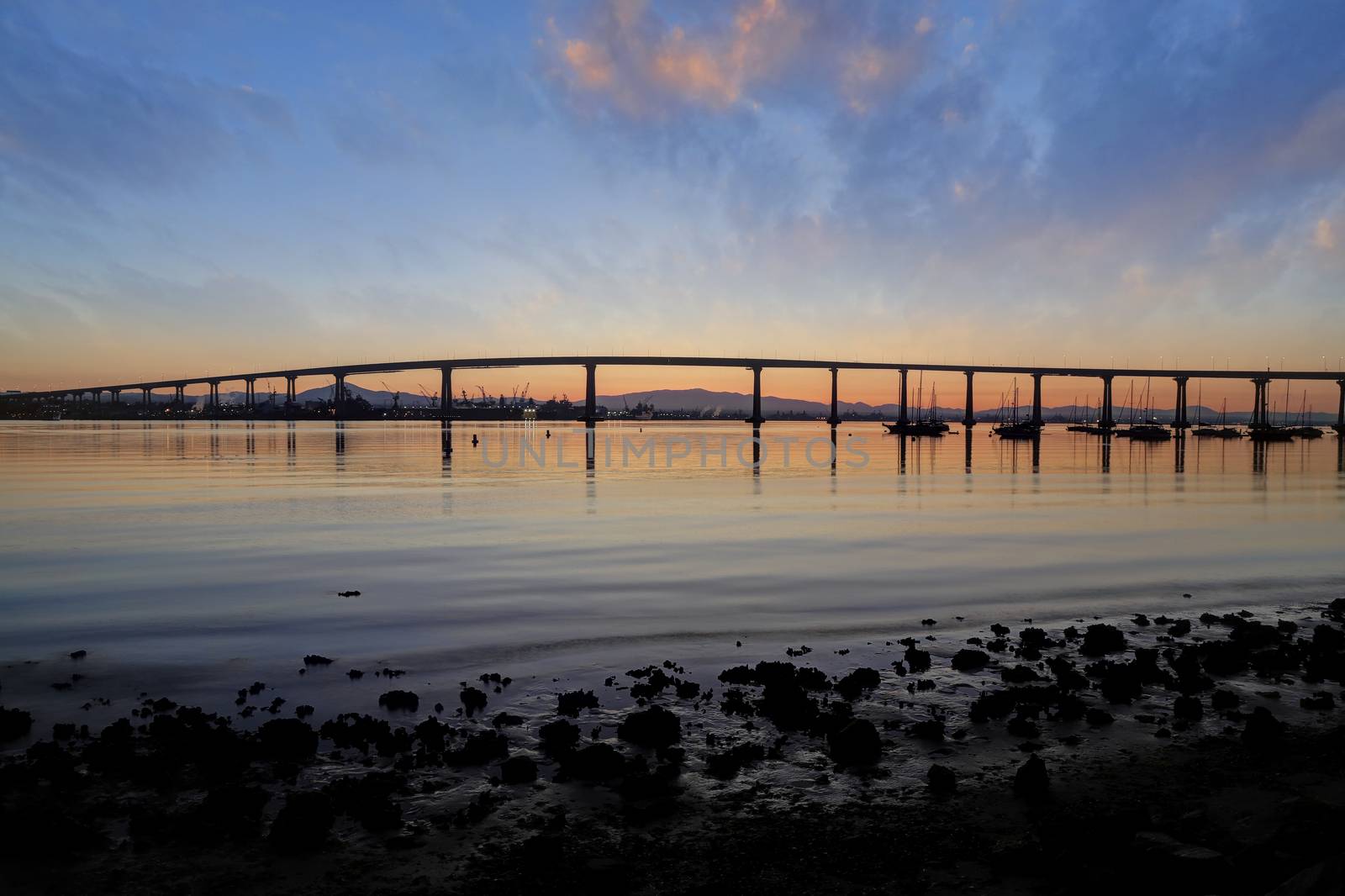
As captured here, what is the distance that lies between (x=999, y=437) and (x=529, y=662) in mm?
149452

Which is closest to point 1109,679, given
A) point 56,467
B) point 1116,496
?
point 1116,496

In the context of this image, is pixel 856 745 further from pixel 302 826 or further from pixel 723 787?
pixel 302 826

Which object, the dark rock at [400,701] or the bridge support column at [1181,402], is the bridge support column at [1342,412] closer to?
the bridge support column at [1181,402]

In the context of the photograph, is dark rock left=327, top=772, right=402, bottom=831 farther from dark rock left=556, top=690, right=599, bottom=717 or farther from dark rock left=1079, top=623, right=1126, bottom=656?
dark rock left=1079, top=623, right=1126, bottom=656

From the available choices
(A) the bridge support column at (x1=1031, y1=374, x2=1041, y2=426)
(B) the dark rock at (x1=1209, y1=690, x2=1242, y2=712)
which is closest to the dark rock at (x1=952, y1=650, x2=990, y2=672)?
(B) the dark rock at (x1=1209, y1=690, x2=1242, y2=712)

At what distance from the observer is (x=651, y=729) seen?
30.8ft

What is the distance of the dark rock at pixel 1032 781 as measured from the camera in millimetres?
7965

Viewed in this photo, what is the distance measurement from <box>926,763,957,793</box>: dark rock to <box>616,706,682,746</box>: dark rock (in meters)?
2.61

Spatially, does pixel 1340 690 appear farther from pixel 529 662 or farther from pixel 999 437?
pixel 999 437

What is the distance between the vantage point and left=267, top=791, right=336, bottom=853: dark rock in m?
7.08

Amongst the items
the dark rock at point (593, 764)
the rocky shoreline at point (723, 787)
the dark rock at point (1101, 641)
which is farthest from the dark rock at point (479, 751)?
the dark rock at point (1101, 641)

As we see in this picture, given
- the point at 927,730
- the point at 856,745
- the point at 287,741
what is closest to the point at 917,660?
the point at 927,730

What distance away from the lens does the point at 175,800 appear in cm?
793

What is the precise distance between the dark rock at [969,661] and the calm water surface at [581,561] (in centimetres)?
230
